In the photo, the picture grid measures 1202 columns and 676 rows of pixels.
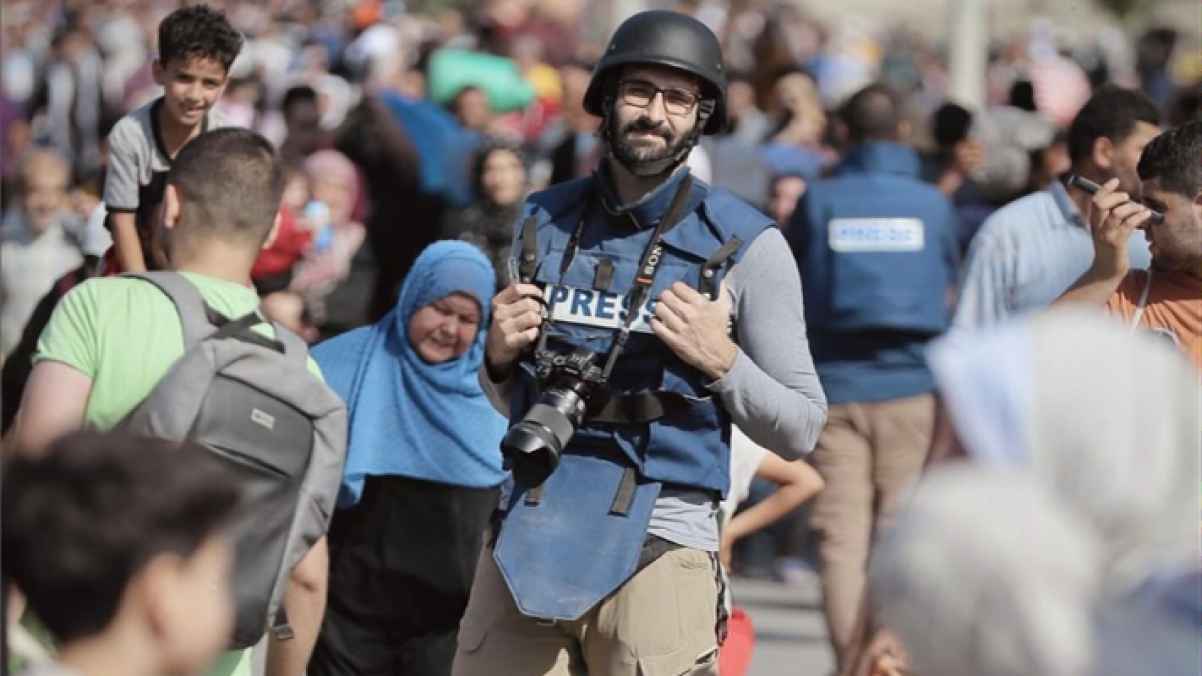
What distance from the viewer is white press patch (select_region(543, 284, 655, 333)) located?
5055mm

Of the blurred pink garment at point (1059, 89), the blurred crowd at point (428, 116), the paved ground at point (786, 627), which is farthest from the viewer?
the blurred pink garment at point (1059, 89)

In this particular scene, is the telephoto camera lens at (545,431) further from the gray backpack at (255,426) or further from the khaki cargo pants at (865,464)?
the khaki cargo pants at (865,464)

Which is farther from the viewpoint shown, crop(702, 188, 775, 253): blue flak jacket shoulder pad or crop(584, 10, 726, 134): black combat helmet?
crop(584, 10, 726, 134): black combat helmet

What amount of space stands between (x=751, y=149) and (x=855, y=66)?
7.98 metres

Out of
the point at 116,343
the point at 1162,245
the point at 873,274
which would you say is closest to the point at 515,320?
the point at 116,343

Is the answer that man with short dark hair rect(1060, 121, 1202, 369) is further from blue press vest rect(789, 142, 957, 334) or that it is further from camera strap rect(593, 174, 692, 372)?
blue press vest rect(789, 142, 957, 334)

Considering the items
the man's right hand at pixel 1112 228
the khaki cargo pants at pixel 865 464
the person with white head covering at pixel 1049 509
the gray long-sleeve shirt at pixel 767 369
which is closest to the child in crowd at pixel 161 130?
the gray long-sleeve shirt at pixel 767 369

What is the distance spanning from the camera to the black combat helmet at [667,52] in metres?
5.25

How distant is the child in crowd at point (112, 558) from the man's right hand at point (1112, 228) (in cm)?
309

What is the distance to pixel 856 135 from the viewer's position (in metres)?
9.20

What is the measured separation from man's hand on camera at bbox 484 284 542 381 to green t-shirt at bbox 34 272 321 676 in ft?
2.77

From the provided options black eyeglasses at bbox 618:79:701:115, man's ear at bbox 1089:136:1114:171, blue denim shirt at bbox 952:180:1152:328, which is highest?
black eyeglasses at bbox 618:79:701:115

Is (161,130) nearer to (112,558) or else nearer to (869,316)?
(869,316)

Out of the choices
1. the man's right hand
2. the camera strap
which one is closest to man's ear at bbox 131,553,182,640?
the camera strap
